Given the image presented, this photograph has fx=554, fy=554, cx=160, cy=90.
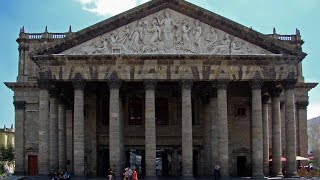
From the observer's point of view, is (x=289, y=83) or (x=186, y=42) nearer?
(x=186, y=42)

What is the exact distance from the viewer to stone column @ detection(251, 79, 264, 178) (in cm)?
4169

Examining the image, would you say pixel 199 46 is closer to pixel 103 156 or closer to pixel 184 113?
pixel 184 113

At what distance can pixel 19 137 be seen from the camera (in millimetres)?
54875

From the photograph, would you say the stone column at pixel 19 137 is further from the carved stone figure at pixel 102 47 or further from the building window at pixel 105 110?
the carved stone figure at pixel 102 47

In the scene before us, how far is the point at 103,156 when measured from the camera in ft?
162

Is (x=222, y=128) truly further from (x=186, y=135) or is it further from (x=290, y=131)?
(x=290, y=131)

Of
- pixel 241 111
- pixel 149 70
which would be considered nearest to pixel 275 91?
pixel 241 111

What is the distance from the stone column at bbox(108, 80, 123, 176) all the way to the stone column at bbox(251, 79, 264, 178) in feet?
33.5

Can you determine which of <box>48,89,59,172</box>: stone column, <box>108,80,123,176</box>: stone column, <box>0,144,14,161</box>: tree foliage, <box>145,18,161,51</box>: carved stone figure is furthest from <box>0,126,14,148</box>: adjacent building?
<box>145,18,161,51</box>: carved stone figure

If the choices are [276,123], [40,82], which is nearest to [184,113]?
[276,123]

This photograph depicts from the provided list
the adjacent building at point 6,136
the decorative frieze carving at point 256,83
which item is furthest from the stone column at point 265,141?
the adjacent building at point 6,136

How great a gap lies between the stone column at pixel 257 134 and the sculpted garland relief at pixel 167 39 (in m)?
2.92

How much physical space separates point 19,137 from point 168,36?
21226 mm

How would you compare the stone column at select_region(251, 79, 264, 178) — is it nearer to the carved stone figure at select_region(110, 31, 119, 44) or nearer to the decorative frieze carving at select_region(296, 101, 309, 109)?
the carved stone figure at select_region(110, 31, 119, 44)
